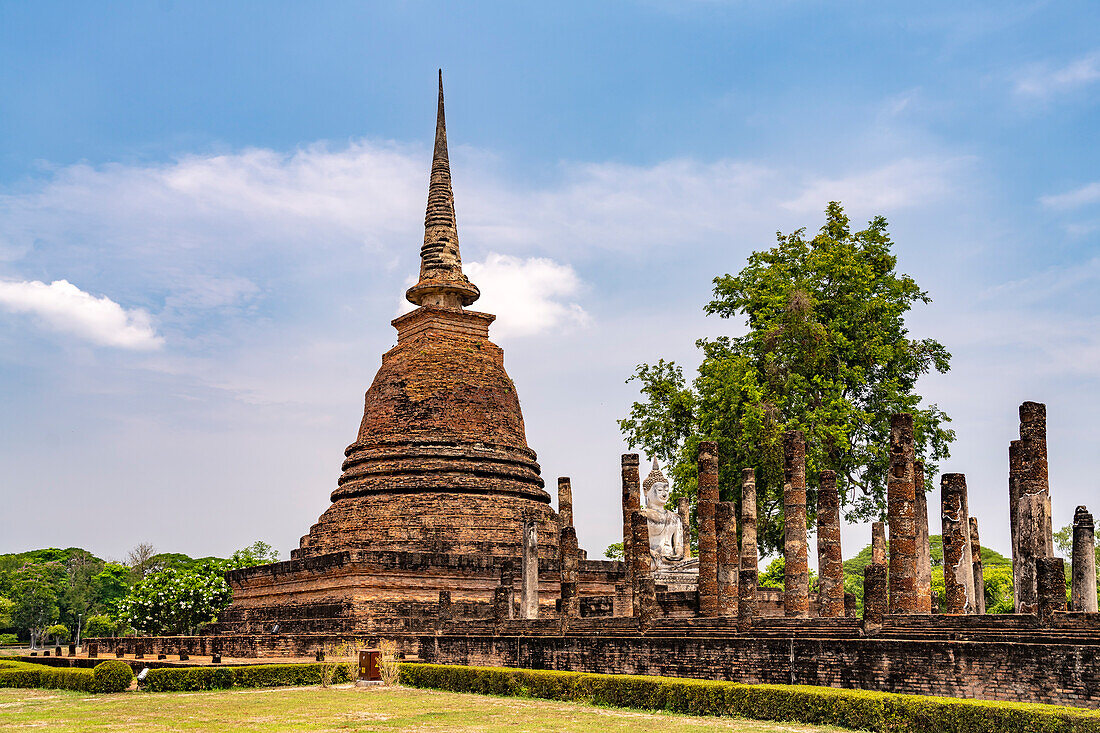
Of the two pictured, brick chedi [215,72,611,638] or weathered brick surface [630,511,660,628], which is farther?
brick chedi [215,72,611,638]

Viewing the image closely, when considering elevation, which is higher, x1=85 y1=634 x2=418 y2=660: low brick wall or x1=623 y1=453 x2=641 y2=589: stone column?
x1=623 y1=453 x2=641 y2=589: stone column

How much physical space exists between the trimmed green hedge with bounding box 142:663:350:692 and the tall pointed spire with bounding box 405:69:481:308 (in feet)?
48.3

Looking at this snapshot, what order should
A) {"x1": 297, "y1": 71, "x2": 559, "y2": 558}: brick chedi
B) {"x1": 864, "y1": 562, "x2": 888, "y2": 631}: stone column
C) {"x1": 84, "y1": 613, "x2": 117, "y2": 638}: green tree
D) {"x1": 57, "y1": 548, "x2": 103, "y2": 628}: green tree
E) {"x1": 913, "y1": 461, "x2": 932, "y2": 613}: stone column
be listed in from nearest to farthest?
{"x1": 864, "y1": 562, "x2": 888, "y2": 631}: stone column, {"x1": 913, "y1": 461, "x2": 932, "y2": 613}: stone column, {"x1": 297, "y1": 71, "x2": 559, "y2": 558}: brick chedi, {"x1": 84, "y1": 613, "x2": 117, "y2": 638}: green tree, {"x1": 57, "y1": 548, "x2": 103, "y2": 628}: green tree

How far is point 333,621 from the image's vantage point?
2502 centimetres

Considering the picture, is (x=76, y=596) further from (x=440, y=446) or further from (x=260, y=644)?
(x=260, y=644)

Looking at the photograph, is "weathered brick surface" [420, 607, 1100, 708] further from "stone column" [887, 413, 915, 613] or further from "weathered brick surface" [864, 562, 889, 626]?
"stone column" [887, 413, 915, 613]

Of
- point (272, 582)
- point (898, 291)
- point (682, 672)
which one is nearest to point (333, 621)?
point (272, 582)

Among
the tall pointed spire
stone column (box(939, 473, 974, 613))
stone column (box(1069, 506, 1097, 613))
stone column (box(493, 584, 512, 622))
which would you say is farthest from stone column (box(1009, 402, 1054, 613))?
the tall pointed spire

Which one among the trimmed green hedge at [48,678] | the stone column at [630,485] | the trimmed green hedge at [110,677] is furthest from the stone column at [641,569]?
the trimmed green hedge at [48,678]

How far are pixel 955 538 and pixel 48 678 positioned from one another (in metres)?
16.8

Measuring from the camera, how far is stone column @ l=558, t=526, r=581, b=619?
72.7 ft

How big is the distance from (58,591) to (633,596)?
175 feet

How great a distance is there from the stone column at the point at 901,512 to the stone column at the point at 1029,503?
6.58ft

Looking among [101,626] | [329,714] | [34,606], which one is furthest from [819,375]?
[34,606]
